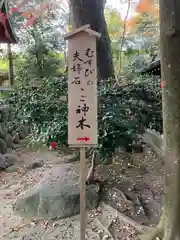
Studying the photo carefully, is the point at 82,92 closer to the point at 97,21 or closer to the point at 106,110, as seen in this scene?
the point at 106,110

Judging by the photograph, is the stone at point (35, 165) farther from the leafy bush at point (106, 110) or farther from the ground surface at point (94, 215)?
the leafy bush at point (106, 110)

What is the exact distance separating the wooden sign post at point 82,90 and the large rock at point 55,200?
1.42 m

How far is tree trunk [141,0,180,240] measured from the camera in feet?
7.55

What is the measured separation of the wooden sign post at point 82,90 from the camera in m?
2.42

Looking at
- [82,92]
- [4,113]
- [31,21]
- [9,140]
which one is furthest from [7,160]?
[31,21]

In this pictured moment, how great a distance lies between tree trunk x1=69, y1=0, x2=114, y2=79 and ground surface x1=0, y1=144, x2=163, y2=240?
1779 mm

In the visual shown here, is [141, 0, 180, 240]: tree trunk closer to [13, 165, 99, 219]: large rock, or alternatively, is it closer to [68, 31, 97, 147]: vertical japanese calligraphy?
[68, 31, 97, 147]: vertical japanese calligraphy

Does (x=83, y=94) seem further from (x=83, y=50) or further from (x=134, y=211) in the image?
(x=134, y=211)

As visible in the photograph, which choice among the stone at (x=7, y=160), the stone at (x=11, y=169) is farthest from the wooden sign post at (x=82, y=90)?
the stone at (x=7, y=160)

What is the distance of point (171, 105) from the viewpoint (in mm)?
2387

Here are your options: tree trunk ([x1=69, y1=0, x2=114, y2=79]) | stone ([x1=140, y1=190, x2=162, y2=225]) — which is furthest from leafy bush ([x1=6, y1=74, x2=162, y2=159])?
tree trunk ([x1=69, y1=0, x2=114, y2=79])

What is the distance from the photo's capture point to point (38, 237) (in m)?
3.14

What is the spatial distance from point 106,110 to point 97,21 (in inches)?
104

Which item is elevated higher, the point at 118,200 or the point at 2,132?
the point at 2,132
